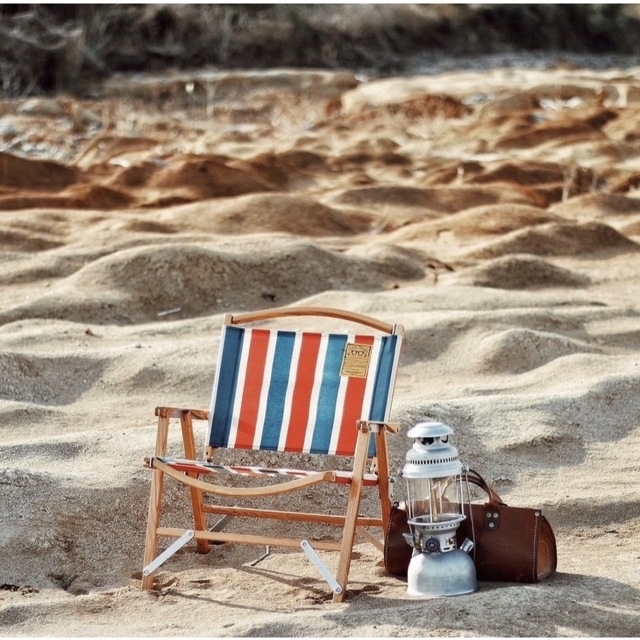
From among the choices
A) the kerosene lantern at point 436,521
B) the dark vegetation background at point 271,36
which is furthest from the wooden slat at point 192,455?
the dark vegetation background at point 271,36

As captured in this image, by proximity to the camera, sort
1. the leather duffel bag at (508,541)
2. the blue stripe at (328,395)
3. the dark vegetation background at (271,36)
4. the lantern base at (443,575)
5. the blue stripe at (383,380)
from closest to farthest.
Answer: the lantern base at (443,575)
the leather duffel bag at (508,541)
the blue stripe at (383,380)
the blue stripe at (328,395)
the dark vegetation background at (271,36)

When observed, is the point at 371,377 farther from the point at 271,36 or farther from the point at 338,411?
the point at 271,36

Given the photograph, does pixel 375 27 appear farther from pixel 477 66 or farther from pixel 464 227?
pixel 464 227

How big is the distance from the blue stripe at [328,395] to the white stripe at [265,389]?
0.20 m

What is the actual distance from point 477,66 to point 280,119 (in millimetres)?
15317

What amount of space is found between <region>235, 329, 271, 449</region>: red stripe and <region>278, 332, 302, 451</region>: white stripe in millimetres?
101

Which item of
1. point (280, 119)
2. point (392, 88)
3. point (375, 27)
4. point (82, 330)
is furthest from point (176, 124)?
point (375, 27)

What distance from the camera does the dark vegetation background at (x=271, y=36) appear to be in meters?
29.3

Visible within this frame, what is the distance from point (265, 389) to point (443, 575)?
104 centimetres

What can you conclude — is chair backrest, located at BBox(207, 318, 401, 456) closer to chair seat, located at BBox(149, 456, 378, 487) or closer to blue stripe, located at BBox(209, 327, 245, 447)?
blue stripe, located at BBox(209, 327, 245, 447)

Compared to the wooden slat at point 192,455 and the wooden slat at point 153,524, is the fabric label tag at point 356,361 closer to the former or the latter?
the wooden slat at point 192,455

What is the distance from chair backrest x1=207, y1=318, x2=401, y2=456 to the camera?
4.11 metres

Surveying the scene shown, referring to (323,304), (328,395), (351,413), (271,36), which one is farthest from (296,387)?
(271,36)

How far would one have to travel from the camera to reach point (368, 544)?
14.4 feet
